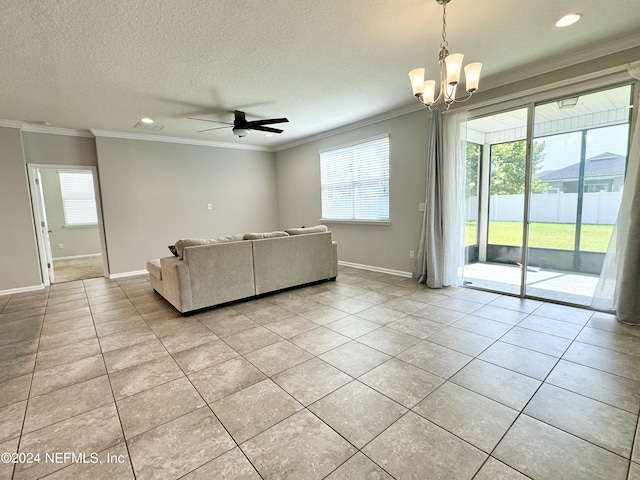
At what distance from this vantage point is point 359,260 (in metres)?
5.70

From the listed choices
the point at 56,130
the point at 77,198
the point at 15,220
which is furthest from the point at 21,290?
the point at 77,198

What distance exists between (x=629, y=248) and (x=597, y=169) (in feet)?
3.07

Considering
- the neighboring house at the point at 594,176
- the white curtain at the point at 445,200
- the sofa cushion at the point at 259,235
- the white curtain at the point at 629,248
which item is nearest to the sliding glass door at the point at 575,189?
the neighboring house at the point at 594,176

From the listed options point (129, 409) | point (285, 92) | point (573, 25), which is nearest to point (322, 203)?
point (285, 92)

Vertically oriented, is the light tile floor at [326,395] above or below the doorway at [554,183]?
below

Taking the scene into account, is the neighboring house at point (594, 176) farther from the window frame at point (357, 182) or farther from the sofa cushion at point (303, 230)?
the sofa cushion at point (303, 230)

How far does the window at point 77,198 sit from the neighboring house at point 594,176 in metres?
9.44

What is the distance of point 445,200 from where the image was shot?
13.6ft

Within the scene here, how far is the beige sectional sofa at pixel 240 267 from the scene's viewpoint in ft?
11.1

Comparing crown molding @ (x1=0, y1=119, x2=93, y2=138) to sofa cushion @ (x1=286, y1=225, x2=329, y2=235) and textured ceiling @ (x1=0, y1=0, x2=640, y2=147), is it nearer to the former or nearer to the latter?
textured ceiling @ (x1=0, y1=0, x2=640, y2=147)

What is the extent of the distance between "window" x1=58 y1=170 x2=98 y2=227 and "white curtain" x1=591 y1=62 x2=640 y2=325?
9.90 meters

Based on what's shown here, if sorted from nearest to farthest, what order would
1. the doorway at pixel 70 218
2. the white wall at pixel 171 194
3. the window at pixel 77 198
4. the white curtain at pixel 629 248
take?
the white curtain at pixel 629 248
the white wall at pixel 171 194
the doorway at pixel 70 218
the window at pixel 77 198

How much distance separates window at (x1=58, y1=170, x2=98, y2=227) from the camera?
7496 millimetres

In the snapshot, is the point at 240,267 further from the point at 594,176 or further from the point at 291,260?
the point at 594,176
